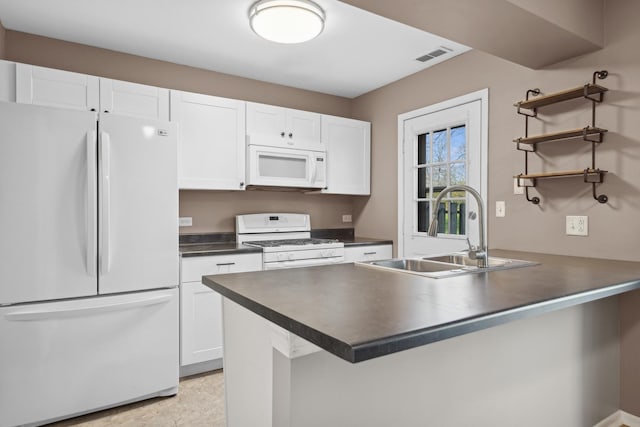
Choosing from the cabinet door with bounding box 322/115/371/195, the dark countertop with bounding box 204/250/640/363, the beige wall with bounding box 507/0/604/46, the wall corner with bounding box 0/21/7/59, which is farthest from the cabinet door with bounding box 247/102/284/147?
the beige wall with bounding box 507/0/604/46

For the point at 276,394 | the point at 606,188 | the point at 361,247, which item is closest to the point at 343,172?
the point at 361,247

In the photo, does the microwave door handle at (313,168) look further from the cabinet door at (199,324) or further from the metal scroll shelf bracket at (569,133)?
the metal scroll shelf bracket at (569,133)

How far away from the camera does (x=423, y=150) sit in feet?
11.5

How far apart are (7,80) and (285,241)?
229cm

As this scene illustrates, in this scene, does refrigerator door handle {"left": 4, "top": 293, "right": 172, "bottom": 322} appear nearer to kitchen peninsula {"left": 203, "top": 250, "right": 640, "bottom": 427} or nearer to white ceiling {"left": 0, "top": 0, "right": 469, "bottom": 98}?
A: kitchen peninsula {"left": 203, "top": 250, "right": 640, "bottom": 427}

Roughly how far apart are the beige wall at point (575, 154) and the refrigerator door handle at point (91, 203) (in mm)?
2604

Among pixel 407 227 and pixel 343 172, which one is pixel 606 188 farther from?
pixel 343 172

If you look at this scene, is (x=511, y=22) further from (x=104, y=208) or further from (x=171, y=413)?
(x=171, y=413)

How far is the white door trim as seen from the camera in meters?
2.89

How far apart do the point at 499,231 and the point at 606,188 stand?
0.75 meters

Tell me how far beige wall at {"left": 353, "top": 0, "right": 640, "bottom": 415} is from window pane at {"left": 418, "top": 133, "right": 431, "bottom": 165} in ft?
1.09

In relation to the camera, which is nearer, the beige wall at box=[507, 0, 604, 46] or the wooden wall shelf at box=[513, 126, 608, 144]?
the beige wall at box=[507, 0, 604, 46]

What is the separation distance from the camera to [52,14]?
2.51 metres

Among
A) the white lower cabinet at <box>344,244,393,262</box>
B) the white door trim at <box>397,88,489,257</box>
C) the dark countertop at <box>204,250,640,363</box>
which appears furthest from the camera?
the white lower cabinet at <box>344,244,393,262</box>
